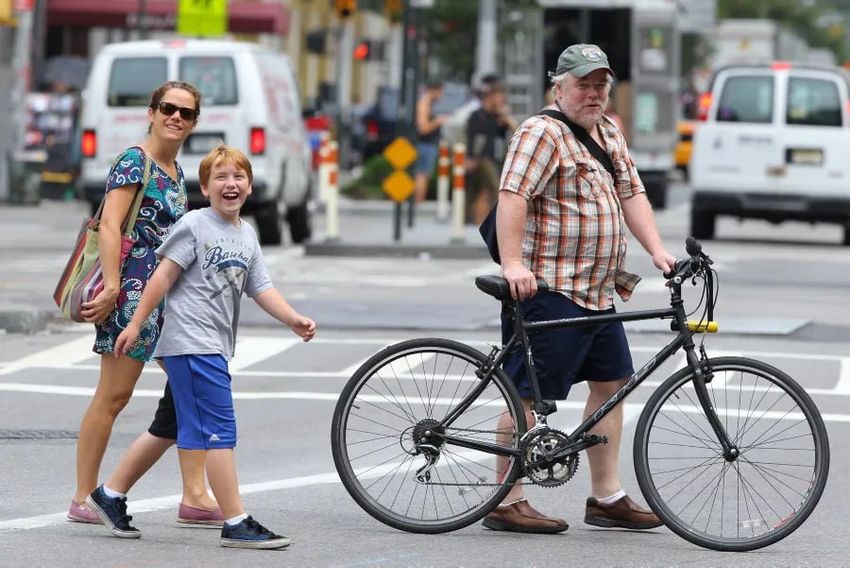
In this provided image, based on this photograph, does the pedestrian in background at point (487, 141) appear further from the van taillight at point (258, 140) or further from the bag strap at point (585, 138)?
the bag strap at point (585, 138)

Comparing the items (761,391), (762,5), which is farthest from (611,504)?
(762,5)

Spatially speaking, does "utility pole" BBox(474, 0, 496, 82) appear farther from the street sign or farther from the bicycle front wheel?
the bicycle front wheel

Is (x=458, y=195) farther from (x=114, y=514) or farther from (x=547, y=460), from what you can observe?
(x=114, y=514)

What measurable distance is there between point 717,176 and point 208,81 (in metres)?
6.32

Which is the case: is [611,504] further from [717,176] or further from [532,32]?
[532,32]

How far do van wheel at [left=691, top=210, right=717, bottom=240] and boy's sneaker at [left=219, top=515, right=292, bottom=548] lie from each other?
1868 cm

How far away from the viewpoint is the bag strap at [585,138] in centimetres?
770

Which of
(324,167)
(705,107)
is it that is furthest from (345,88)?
(324,167)

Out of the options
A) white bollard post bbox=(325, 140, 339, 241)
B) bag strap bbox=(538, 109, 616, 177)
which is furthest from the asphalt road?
bag strap bbox=(538, 109, 616, 177)

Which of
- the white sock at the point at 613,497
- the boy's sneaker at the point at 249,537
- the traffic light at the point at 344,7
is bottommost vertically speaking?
the boy's sneaker at the point at 249,537

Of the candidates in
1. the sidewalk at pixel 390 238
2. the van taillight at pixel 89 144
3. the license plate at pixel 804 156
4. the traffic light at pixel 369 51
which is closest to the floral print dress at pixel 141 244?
the sidewalk at pixel 390 238

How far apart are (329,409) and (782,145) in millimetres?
14860

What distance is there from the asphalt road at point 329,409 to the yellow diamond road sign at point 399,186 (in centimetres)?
99

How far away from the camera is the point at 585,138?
25.3 feet
